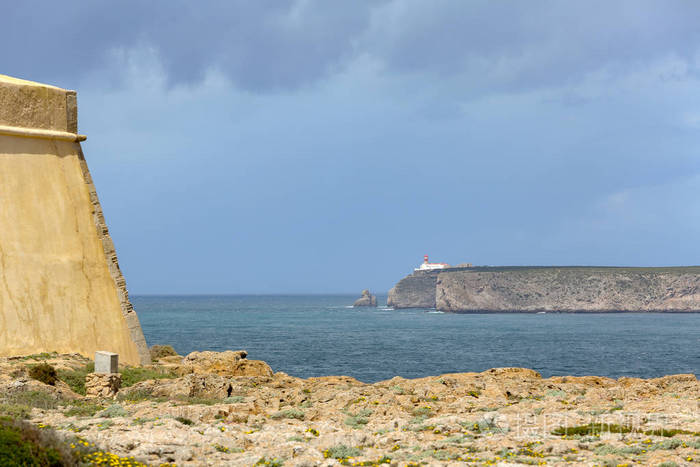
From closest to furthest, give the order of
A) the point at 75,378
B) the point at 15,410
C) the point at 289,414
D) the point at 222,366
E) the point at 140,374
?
the point at 15,410, the point at 289,414, the point at 75,378, the point at 140,374, the point at 222,366

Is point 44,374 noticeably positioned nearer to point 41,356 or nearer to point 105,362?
point 105,362

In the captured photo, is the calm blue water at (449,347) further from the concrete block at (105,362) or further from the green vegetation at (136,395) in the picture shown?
the green vegetation at (136,395)

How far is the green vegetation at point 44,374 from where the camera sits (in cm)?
1823

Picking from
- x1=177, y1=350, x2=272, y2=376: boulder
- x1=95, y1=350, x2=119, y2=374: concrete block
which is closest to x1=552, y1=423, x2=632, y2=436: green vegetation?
x1=95, y1=350, x2=119, y2=374: concrete block

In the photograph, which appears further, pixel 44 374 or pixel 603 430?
pixel 44 374

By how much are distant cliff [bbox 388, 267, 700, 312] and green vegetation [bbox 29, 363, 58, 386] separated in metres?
156

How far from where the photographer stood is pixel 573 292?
560 feet

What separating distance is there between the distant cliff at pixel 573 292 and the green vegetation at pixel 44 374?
15628cm

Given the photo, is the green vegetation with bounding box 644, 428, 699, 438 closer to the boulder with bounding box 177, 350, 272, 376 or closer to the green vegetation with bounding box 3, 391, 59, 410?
the green vegetation with bounding box 3, 391, 59, 410

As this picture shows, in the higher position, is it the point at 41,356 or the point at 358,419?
the point at 41,356

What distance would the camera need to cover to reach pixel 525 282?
570 feet

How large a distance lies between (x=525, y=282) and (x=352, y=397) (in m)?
162

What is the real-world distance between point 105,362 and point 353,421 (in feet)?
26.7

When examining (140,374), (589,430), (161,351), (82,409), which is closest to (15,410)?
(82,409)
